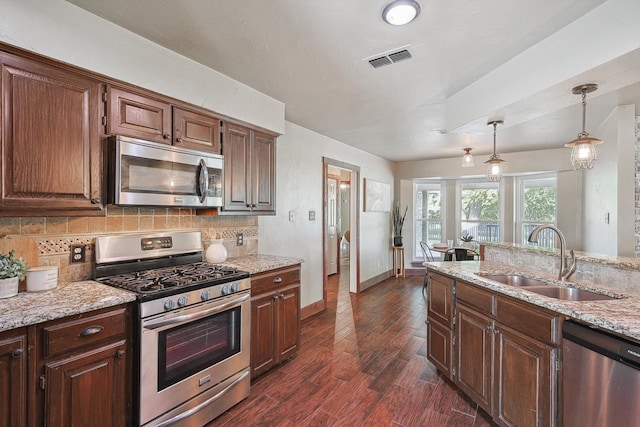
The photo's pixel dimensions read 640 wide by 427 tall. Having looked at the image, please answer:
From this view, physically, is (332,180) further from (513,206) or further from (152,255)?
(152,255)

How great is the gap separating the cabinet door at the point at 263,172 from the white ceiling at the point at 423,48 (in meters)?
0.46

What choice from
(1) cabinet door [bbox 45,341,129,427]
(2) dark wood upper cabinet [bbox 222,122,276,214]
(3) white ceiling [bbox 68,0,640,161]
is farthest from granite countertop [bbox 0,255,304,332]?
(3) white ceiling [bbox 68,0,640,161]

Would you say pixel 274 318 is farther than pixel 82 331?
Yes

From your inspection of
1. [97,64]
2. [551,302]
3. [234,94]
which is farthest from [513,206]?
[97,64]

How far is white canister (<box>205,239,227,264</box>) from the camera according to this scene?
8.48 feet

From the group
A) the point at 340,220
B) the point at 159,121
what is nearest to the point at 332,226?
the point at 340,220

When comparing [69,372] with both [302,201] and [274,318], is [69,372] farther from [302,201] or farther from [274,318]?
[302,201]

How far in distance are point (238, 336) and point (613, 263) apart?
2554 millimetres

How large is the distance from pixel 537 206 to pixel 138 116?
6511mm

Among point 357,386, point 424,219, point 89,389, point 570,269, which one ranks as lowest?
point 357,386

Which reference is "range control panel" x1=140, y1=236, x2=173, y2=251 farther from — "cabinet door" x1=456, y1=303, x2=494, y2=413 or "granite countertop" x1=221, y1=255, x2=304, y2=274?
"cabinet door" x1=456, y1=303, x2=494, y2=413

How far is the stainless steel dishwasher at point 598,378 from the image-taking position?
1255 millimetres

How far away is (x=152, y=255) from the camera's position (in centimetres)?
229

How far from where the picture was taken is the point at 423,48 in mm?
2016
